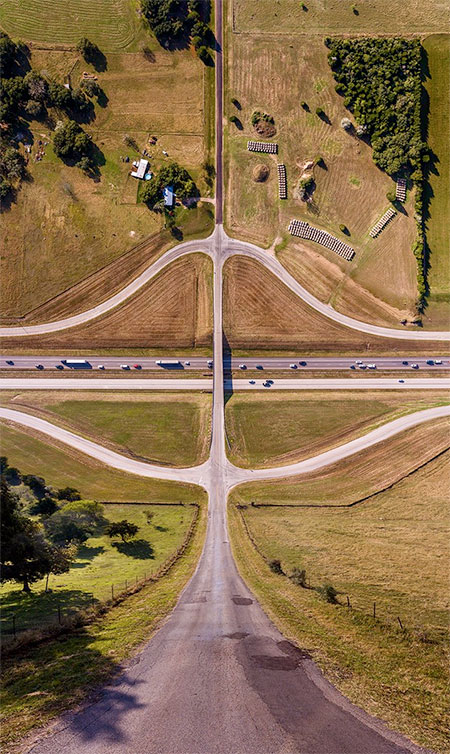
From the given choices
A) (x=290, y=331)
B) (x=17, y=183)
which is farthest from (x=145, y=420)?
(x=17, y=183)

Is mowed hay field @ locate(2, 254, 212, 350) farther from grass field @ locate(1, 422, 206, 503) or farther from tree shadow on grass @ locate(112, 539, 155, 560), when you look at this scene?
tree shadow on grass @ locate(112, 539, 155, 560)

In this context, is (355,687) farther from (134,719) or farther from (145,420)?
(145,420)

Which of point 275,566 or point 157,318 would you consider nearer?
point 275,566

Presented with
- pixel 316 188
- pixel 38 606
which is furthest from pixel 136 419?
pixel 316 188

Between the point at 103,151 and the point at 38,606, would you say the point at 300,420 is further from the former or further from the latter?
the point at 103,151

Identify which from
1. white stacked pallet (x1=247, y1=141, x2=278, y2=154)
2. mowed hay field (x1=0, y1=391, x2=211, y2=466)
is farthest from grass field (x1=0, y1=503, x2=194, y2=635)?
white stacked pallet (x1=247, y1=141, x2=278, y2=154)

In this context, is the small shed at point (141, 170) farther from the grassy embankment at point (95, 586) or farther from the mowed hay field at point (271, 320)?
the grassy embankment at point (95, 586)
